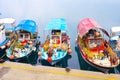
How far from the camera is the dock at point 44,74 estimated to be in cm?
2494

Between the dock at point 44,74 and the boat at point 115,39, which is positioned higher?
the boat at point 115,39

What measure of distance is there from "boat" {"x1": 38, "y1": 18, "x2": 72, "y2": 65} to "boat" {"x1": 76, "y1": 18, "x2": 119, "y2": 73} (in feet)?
7.33

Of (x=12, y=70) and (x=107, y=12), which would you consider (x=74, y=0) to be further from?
(x=12, y=70)

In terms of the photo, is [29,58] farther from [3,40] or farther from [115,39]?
[115,39]

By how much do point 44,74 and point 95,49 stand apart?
8.42m

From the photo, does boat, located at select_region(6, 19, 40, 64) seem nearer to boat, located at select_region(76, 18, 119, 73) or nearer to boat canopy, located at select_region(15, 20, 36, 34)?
boat canopy, located at select_region(15, 20, 36, 34)

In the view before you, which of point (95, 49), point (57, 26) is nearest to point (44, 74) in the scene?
point (95, 49)

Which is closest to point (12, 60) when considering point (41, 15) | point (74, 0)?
point (41, 15)

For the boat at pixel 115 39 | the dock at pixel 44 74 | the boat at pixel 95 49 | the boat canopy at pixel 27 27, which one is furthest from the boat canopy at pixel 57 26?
the dock at pixel 44 74

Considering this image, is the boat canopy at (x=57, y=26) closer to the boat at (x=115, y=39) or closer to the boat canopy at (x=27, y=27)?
the boat canopy at (x=27, y=27)

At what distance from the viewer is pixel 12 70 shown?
2652 centimetres

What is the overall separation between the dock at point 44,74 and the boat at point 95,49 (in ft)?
5.91

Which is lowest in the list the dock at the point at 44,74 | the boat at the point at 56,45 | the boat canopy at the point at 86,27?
the dock at the point at 44,74

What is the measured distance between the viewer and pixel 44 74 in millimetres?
25656
